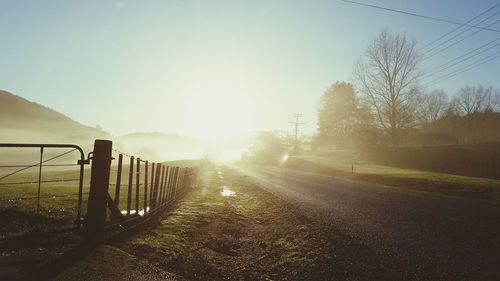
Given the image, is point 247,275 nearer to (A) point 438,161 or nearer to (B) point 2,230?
(B) point 2,230

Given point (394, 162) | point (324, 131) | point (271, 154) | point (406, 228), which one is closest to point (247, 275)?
point (406, 228)

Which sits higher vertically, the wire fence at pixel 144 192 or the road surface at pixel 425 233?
the wire fence at pixel 144 192

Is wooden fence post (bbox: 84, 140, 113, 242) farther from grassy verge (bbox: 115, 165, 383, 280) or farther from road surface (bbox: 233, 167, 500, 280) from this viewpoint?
road surface (bbox: 233, 167, 500, 280)

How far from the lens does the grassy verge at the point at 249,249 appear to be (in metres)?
6.61

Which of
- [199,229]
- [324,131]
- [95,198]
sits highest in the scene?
[324,131]

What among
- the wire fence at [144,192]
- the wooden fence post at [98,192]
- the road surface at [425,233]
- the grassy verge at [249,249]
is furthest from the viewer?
the wire fence at [144,192]

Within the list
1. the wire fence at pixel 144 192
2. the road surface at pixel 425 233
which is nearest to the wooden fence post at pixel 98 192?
the wire fence at pixel 144 192

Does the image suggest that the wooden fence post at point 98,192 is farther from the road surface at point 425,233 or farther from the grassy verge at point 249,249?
the road surface at point 425,233

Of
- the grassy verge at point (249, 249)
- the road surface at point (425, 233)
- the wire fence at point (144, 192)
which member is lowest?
the grassy verge at point (249, 249)

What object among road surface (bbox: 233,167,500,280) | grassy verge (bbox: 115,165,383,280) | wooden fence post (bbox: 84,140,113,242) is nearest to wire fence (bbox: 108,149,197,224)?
wooden fence post (bbox: 84,140,113,242)

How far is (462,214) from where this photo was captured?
535 inches

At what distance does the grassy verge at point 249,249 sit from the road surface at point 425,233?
0.62 meters

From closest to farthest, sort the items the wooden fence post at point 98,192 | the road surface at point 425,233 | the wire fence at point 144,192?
the road surface at point 425,233, the wooden fence post at point 98,192, the wire fence at point 144,192

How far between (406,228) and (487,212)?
530 centimetres
